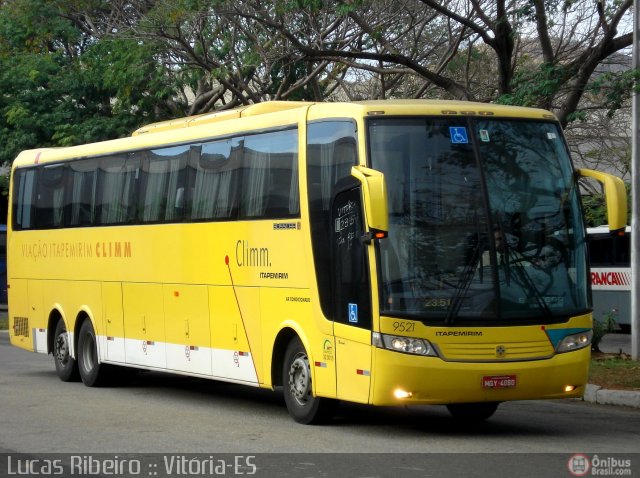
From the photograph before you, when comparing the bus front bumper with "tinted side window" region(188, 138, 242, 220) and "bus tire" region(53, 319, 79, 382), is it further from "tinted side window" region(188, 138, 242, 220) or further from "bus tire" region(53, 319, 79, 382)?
"bus tire" region(53, 319, 79, 382)

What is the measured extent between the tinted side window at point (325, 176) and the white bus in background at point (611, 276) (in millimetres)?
17562

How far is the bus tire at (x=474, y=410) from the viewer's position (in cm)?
1273

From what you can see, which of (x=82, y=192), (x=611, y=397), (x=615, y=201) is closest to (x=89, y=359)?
(x=82, y=192)

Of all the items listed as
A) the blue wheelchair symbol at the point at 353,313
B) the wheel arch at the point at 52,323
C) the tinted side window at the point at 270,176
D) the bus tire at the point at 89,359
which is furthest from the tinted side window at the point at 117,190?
the blue wheelchair symbol at the point at 353,313

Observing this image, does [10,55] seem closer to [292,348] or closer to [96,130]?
[96,130]

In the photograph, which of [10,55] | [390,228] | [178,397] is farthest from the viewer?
[10,55]

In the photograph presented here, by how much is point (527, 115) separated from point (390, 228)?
2074mm

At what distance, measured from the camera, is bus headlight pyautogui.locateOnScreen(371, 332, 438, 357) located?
11.0 meters

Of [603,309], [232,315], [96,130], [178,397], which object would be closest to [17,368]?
[178,397]

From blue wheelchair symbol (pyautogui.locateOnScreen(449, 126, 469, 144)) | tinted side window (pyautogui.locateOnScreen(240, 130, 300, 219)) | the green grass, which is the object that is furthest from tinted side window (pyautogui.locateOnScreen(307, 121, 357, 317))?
the green grass

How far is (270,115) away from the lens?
13.3m

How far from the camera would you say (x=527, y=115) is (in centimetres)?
1208

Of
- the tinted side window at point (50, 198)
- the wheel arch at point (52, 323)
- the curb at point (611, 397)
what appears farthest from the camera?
the wheel arch at point (52, 323)

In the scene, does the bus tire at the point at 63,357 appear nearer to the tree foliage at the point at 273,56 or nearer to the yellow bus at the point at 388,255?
the yellow bus at the point at 388,255
